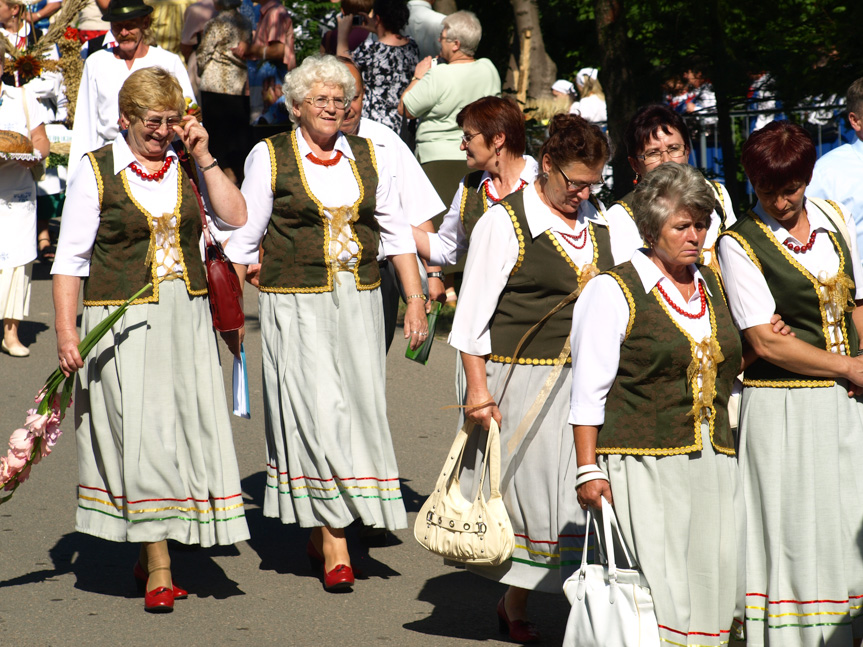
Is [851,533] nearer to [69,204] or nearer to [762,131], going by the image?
[762,131]

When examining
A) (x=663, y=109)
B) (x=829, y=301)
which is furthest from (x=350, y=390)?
(x=829, y=301)

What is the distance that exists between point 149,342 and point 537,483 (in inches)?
66.6

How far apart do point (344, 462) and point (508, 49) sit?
17.8 meters

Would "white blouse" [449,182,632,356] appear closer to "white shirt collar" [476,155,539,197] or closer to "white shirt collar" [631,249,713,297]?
"white shirt collar" [631,249,713,297]

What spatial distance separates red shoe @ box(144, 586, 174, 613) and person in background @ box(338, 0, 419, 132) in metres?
5.13

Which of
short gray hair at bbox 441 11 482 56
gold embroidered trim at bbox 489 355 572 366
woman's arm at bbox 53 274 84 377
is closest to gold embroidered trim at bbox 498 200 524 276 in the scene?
gold embroidered trim at bbox 489 355 572 366

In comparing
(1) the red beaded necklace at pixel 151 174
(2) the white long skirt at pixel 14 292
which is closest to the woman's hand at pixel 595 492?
(1) the red beaded necklace at pixel 151 174

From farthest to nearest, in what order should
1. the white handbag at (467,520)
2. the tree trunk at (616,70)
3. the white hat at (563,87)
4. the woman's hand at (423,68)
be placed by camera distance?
the white hat at (563,87) → the tree trunk at (616,70) → the woman's hand at (423,68) → the white handbag at (467,520)

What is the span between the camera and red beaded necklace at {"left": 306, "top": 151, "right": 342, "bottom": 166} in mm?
5473

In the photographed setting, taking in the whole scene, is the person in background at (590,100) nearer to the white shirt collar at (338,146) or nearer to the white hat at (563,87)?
the white hat at (563,87)

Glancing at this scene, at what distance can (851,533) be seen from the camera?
426 centimetres

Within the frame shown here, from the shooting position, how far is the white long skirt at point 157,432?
511cm

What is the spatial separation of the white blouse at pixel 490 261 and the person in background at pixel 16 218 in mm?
5936

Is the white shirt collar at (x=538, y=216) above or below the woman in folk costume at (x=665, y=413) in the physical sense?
above
